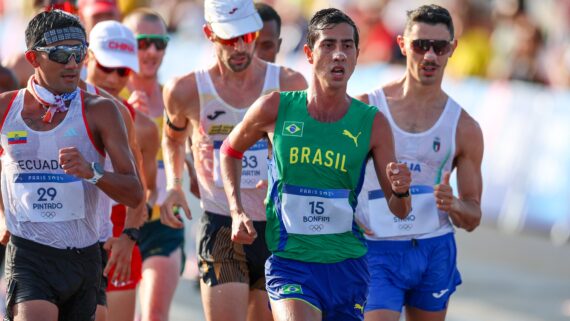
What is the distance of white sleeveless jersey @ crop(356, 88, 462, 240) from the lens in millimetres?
8219

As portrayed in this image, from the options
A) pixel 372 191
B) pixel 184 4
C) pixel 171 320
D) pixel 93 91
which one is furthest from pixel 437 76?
pixel 184 4

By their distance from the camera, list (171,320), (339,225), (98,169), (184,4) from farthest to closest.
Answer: (184,4) < (171,320) < (339,225) < (98,169)

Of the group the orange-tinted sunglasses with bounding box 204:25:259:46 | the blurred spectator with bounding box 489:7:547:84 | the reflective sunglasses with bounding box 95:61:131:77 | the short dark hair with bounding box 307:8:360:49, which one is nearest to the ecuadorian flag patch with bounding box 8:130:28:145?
the short dark hair with bounding box 307:8:360:49

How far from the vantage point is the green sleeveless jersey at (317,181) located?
7195 millimetres

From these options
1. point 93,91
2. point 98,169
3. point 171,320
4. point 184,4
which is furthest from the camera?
point 184,4

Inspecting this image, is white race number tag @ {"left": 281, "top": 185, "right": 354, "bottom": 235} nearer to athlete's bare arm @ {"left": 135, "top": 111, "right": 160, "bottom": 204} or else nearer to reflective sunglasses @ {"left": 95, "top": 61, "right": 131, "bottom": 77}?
athlete's bare arm @ {"left": 135, "top": 111, "right": 160, "bottom": 204}

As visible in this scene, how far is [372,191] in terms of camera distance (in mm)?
8258

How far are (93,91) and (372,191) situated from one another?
176 centimetres

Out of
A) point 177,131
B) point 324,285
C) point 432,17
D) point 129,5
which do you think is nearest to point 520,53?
point 129,5

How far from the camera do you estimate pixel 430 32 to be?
8.30 metres

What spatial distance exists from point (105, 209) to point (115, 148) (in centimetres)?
100

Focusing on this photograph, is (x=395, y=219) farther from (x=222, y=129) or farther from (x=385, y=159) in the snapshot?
(x=222, y=129)

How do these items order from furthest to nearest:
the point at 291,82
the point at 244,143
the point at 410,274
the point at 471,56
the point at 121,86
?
the point at 471,56, the point at 121,86, the point at 291,82, the point at 410,274, the point at 244,143

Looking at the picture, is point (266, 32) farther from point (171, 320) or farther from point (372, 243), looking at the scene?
point (171, 320)
